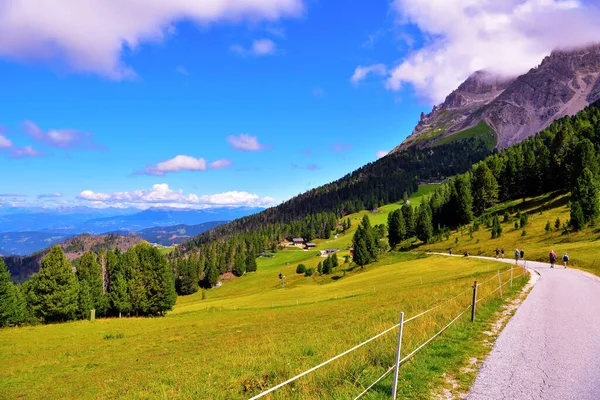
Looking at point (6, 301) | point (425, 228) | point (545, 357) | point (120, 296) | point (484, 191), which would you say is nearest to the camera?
point (545, 357)

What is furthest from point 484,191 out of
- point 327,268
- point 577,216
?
point 327,268

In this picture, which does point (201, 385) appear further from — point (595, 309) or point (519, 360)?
point (595, 309)

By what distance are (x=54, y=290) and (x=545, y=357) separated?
235ft

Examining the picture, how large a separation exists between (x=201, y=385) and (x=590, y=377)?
13425 mm

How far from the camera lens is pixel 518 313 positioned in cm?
1923

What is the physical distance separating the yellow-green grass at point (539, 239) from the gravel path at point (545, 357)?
32.0 meters

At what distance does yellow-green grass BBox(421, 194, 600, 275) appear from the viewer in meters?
54.3

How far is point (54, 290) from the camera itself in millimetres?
57938

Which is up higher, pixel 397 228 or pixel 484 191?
pixel 484 191

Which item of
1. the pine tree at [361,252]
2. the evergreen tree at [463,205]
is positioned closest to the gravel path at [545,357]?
the pine tree at [361,252]

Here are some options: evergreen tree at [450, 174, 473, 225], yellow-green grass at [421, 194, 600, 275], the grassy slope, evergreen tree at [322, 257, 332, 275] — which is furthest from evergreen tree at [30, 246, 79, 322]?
evergreen tree at [450, 174, 473, 225]

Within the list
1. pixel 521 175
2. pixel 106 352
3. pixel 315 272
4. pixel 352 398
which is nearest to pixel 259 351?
pixel 352 398

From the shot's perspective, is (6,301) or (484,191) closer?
(6,301)

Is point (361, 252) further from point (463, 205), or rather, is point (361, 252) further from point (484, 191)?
point (484, 191)
